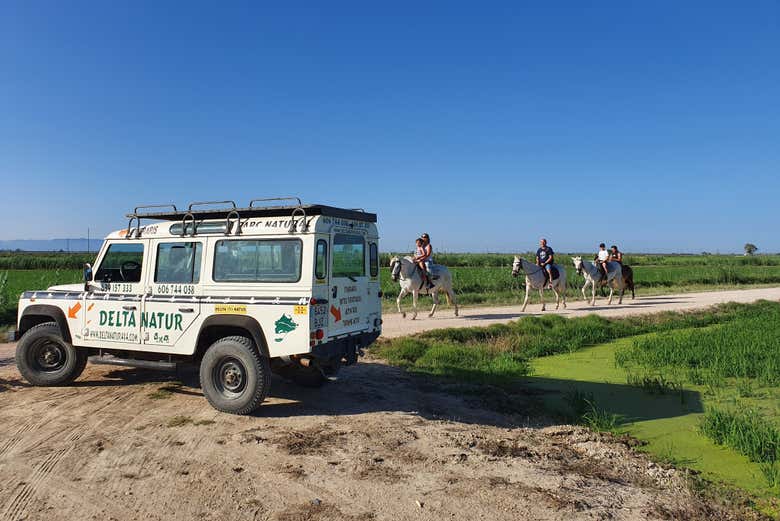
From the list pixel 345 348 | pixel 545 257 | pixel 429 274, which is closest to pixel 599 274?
pixel 545 257

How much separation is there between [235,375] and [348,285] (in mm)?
1930

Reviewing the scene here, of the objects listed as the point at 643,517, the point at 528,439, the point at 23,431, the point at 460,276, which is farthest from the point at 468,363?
the point at 460,276

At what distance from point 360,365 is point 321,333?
4.09 meters

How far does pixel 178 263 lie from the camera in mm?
8023

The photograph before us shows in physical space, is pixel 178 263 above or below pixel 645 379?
above

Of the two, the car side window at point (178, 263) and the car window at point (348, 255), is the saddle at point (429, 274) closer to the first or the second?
the car window at point (348, 255)

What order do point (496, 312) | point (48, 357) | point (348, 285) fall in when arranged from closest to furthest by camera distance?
point (348, 285) → point (48, 357) → point (496, 312)

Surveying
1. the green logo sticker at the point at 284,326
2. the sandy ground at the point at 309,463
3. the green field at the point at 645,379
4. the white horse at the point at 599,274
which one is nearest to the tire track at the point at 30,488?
the sandy ground at the point at 309,463

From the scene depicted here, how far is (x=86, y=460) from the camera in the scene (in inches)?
231

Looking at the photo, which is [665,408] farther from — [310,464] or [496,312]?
[496,312]

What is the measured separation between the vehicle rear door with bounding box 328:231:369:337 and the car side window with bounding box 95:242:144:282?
3.00 m

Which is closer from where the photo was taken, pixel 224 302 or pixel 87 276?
pixel 224 302

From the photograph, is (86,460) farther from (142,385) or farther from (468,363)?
(468,363)

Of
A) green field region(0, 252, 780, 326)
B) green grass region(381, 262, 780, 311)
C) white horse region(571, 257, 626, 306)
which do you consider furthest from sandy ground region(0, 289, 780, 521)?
white horse region(571, 257, 626, 306)
